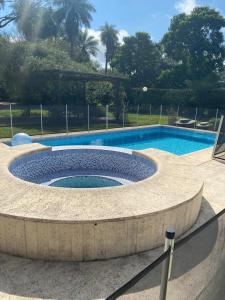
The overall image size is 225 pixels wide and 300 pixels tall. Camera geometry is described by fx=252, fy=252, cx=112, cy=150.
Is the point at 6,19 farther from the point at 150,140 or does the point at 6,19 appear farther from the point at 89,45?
the point at 150,140

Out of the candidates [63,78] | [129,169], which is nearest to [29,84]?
[63,78]

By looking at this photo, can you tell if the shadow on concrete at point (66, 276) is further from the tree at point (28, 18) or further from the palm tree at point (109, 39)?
the palm tree at point (109, 39)

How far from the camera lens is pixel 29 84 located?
54.3 feet

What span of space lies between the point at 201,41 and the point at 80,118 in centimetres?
2112

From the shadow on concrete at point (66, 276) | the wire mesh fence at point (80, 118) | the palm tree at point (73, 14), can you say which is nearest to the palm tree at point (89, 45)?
the palm tree at point (73, 14)

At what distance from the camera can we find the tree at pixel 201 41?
29453 millimetres

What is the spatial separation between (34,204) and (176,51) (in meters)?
31.3

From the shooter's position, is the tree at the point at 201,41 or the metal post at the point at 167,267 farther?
the tree at the point at 201,41

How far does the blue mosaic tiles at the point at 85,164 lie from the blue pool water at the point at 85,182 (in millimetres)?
459

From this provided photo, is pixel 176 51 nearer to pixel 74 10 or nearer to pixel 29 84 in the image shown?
pixel 74 10

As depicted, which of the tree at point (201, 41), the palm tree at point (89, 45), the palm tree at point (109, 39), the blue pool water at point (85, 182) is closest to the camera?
the blue pool water at point (85, 182)

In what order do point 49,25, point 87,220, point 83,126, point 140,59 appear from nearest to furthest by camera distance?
point 87,220, point 83,126, point 49,25, point 140,59

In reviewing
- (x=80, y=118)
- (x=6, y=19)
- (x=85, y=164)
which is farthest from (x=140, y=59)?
(x=85, y=164)

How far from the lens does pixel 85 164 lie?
8070mm
